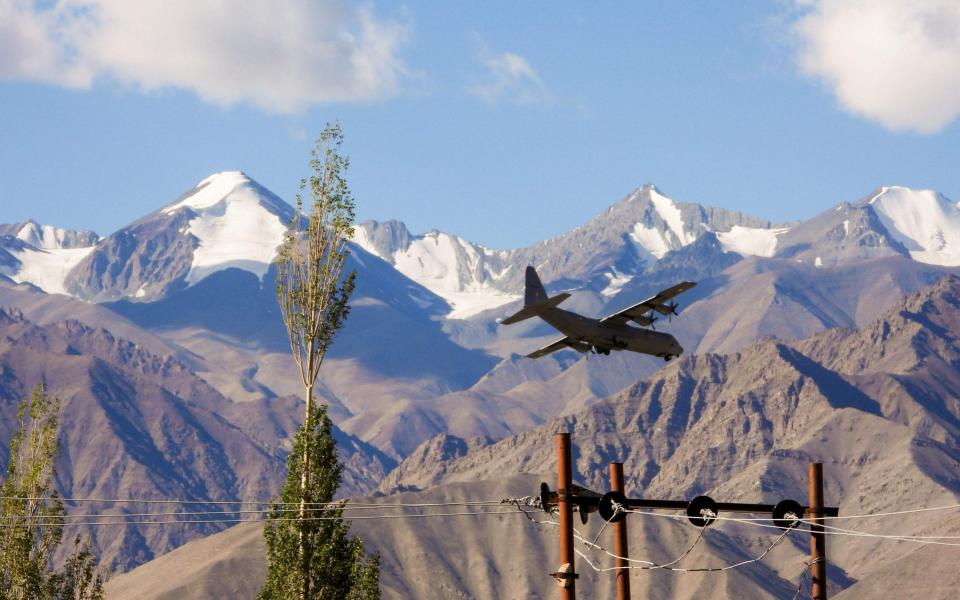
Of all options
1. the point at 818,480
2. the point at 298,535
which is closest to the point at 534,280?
the point at 298,535

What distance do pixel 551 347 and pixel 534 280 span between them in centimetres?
560

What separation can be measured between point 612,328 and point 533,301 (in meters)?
7.47

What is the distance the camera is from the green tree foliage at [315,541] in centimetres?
5812

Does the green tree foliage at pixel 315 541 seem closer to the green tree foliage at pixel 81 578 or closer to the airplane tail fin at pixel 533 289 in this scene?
the airplane tail fin at pixel 533 289

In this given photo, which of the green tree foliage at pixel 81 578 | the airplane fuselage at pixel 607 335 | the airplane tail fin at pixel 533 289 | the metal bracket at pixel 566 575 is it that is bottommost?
the metal bracket at pixel 566 575

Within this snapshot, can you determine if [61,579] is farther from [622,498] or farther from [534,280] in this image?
[622,498]

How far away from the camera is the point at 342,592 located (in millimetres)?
59156

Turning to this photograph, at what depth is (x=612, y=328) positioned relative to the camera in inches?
2616

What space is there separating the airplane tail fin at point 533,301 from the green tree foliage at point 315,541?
30.5 ft

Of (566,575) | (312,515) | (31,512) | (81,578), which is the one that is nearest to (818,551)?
(566,575)

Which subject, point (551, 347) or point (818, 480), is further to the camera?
point (551, 347)

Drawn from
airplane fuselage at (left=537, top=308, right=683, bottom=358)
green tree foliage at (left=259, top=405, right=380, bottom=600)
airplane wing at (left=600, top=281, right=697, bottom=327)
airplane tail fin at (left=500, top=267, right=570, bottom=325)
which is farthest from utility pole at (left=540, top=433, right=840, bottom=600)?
airplane wing at (left=600, top=281, right=697, bottom=327)

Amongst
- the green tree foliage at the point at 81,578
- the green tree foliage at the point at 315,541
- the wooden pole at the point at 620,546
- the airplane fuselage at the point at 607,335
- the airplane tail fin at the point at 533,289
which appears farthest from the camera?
the green tree foliage at the point at 81,578

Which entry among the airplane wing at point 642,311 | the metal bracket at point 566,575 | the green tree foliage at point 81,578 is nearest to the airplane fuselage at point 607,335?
the airplane wing at point 642,311
